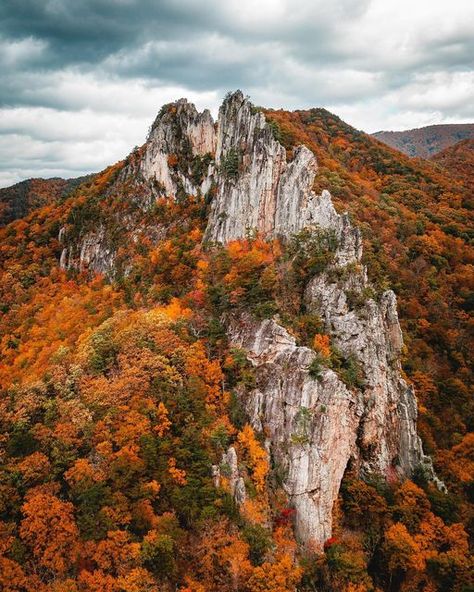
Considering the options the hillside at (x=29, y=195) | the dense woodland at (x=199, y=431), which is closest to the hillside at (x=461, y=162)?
the dense woodland at (x=199, y=431)

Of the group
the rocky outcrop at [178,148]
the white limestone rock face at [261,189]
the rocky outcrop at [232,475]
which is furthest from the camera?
the rocky outcrop at [178,148]

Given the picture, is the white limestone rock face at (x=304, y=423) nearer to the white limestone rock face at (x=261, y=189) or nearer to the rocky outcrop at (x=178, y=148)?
the white limestone rock face at (x=261, y=189)

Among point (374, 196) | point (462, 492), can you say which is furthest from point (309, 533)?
point (374, 196)

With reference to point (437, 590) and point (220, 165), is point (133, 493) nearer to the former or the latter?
point (437, 590)

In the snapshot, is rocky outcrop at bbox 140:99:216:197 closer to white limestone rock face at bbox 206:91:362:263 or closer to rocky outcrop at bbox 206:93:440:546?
white limestone rock face at bbox 206:91:362:263

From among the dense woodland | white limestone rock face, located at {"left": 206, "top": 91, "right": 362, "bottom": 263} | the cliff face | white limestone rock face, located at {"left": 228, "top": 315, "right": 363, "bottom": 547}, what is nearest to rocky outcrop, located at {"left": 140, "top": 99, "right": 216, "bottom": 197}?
the dense woodland

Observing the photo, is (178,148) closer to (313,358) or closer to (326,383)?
(313,358)

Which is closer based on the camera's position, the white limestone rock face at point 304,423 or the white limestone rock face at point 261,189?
the white limestone rock face at point 304,423
